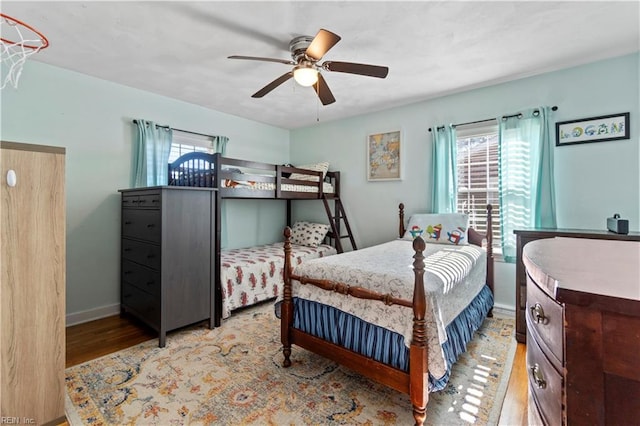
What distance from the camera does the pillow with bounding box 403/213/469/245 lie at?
10.6ft

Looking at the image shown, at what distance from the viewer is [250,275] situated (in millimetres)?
3285

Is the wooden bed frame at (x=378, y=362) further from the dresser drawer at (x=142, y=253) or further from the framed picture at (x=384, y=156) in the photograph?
the framed picture at (x=384, y=156)

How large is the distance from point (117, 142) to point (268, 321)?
2.59 meters

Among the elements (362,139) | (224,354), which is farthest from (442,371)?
(362,139)

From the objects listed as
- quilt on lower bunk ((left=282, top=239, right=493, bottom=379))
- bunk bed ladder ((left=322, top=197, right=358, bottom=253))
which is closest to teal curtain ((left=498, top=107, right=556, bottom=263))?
quilt on lower bunk ((left=282, top=239, right=493, bottom=379))

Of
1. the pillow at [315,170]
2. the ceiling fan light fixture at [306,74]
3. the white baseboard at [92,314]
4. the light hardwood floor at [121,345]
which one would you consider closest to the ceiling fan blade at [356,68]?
the ceiling fan light fixture at [306,74]

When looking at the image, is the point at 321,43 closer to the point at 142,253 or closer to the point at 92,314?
the point at 142,253

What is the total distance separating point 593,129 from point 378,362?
2964 millimetres

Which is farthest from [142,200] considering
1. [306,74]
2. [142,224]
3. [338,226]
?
[338,226]

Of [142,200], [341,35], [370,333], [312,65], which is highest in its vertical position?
[341,35]

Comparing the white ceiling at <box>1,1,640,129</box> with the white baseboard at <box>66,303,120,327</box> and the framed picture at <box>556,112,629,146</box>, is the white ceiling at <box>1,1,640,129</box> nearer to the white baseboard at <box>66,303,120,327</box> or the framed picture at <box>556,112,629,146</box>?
the framed picture at <box>556,112,629,146</box>

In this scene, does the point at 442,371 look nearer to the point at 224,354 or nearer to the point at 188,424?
the point at 188,424

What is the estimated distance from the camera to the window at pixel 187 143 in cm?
376

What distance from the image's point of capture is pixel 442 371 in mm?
1576
